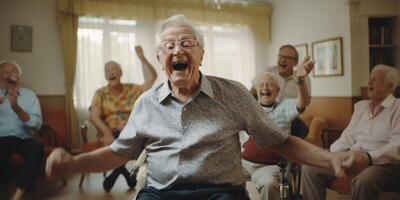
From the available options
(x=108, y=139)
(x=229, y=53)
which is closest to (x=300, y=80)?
(x=108, y=139)

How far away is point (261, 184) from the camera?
190cm

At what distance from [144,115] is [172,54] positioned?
27 centimetres

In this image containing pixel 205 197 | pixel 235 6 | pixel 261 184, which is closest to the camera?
pixel 205 197

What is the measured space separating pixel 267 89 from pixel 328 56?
289cm

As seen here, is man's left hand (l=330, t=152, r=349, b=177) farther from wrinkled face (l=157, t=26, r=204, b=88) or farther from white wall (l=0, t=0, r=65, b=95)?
white wall (l=0, t=0, r=65, b=95)

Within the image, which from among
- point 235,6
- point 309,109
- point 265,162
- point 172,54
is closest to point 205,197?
point 172,54

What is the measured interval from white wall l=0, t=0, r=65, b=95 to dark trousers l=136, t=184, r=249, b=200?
11.9 feet

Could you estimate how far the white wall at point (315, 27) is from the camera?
4.43 metres

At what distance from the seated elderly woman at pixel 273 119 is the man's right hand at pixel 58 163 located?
111cm

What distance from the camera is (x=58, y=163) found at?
115 cm

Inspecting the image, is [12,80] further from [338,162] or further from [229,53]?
[229,53]

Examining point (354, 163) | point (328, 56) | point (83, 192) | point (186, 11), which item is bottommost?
point (83, 192)

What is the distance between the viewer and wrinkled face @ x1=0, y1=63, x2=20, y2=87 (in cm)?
317

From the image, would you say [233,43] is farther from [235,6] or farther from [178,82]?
[178,82]
